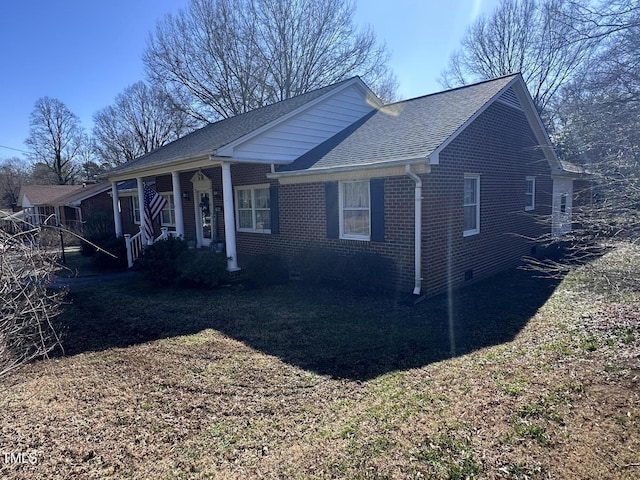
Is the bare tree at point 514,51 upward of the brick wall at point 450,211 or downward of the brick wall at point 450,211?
upward

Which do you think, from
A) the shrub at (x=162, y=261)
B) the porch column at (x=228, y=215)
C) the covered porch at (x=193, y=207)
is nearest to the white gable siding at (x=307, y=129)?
the porch column at (x=228, y=215)

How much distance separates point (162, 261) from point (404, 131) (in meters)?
7.01


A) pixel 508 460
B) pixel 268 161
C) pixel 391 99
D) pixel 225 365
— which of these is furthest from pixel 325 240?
pixel 391 99

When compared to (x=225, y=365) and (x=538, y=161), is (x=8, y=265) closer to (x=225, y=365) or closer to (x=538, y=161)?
(x=225, y=365)

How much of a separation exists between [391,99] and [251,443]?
99.0 feet

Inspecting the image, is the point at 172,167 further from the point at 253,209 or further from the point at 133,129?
the point at 133,129

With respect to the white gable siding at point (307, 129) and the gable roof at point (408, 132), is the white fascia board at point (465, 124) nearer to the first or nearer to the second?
the gable roof at point (408, 132)

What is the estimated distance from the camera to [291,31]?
24656 mm

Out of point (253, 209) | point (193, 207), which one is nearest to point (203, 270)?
point (253, 209)

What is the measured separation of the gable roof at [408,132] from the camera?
8141 mm

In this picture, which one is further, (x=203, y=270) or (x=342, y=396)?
(x=203, y=270)

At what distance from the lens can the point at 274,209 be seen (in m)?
11.2

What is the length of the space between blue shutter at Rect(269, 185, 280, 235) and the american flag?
449 centimetres

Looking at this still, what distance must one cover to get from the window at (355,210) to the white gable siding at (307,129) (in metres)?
2.41
